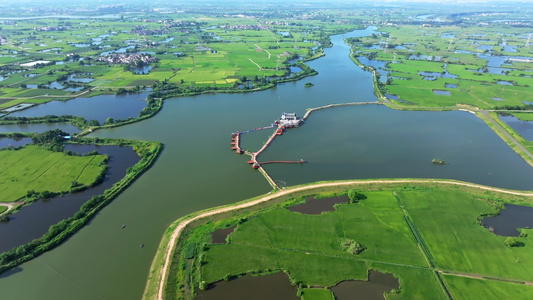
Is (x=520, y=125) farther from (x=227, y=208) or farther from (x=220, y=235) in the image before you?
(x=220, y=235)

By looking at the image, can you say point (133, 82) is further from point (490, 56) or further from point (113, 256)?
point (490, 56)

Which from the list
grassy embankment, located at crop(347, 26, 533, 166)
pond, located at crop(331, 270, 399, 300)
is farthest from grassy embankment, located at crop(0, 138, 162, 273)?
grassy embankment, located at crop(347, 26, 533, 166)

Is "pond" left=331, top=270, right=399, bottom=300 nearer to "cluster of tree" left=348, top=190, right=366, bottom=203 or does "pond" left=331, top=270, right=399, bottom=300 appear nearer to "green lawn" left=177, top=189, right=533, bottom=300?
"green lawn" left=177, top=189, right=533, bottom=300

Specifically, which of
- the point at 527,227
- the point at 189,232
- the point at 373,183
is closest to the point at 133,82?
the point at 189,232

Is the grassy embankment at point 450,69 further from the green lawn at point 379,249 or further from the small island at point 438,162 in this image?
the green lawn at point 379,249

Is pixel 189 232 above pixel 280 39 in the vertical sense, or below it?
below

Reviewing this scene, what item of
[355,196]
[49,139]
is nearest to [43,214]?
[49,139]
